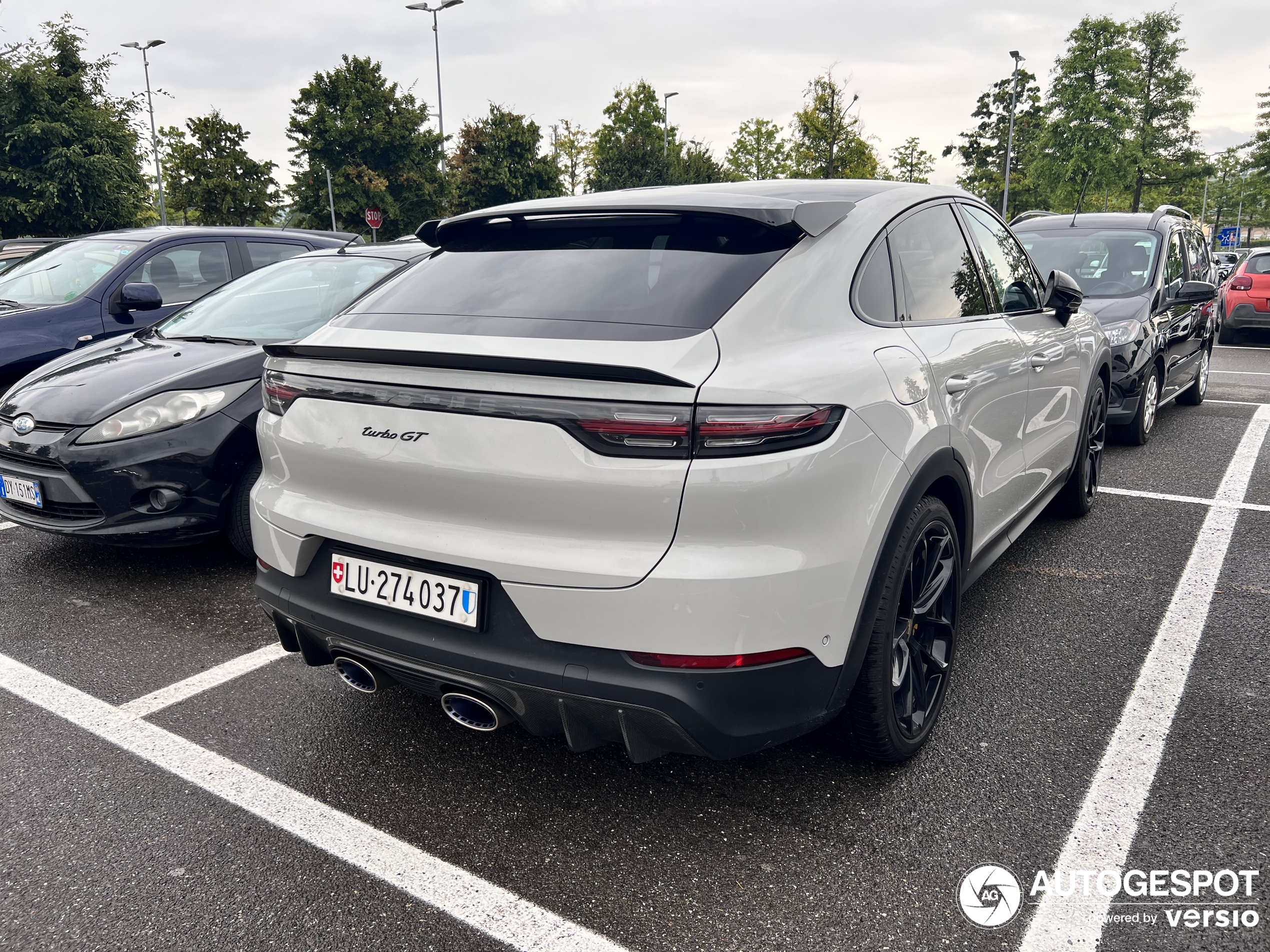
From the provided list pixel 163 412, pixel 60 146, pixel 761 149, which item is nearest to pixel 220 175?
pixel 60 146

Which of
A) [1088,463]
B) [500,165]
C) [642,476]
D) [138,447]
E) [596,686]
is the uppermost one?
[500,165]

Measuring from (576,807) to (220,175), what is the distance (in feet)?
134

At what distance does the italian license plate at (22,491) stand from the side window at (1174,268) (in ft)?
25.4

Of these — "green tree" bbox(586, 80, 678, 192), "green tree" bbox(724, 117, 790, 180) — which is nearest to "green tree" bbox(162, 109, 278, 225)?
"green tree" bbox(586, 80, 678, 192)

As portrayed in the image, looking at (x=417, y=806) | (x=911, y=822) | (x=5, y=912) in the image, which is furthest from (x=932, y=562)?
(x=5, y=912)

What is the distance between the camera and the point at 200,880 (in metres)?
2.31

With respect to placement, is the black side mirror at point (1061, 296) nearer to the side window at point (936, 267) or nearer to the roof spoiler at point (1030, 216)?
the side window at point (936, 267)

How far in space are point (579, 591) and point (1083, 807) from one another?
5.06ft

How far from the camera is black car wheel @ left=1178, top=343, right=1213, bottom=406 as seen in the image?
8.91 metres

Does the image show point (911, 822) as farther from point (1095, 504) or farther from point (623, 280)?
point (1095, 504)

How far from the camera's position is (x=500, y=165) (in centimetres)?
4341

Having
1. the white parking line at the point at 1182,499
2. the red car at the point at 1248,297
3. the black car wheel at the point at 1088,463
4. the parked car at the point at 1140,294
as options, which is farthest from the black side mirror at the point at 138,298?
the red car at the point at 1248,297

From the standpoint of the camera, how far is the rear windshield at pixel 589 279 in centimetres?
227

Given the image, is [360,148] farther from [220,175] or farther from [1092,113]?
[1092,113]
